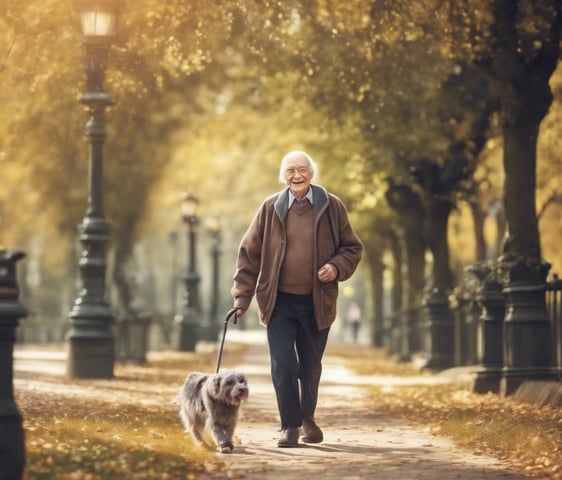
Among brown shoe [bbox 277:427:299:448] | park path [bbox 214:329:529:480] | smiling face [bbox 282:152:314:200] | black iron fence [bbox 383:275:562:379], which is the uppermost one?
smiling face [bbox 282:152:314:200]

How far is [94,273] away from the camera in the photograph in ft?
69.0

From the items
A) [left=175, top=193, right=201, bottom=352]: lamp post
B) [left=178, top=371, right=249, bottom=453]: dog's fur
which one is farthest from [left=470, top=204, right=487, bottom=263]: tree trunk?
[left=178, top=371, right=249, bottom=453]: dog's fur

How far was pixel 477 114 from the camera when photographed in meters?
24.0

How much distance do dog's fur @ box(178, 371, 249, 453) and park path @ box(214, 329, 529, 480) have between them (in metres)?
0.21

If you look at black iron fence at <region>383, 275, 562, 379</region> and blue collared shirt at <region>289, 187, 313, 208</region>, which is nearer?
blue collared shirt at <region>289, 187, 313, 208</region>

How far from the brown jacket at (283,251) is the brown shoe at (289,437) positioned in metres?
0.85

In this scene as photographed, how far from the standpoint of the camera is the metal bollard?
25.3 ft

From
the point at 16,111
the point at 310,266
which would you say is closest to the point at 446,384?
the point at 16,111

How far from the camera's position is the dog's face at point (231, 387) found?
9.90 meters

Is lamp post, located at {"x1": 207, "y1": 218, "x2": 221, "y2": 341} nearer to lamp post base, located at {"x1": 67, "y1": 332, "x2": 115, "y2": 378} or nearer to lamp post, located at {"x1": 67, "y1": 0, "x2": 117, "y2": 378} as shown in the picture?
lamp post, located at {"x1": 67, "y1": 0, "x2": 117, "y2": 378}

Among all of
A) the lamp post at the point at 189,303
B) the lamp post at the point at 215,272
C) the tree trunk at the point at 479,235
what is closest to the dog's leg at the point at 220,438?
the tree trunk at the point at 479,235

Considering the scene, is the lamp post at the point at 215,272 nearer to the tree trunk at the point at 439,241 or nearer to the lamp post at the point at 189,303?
the lamp post at the point at 189,303

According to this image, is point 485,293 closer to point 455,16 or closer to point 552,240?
point 455,16

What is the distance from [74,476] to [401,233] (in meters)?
25.3
